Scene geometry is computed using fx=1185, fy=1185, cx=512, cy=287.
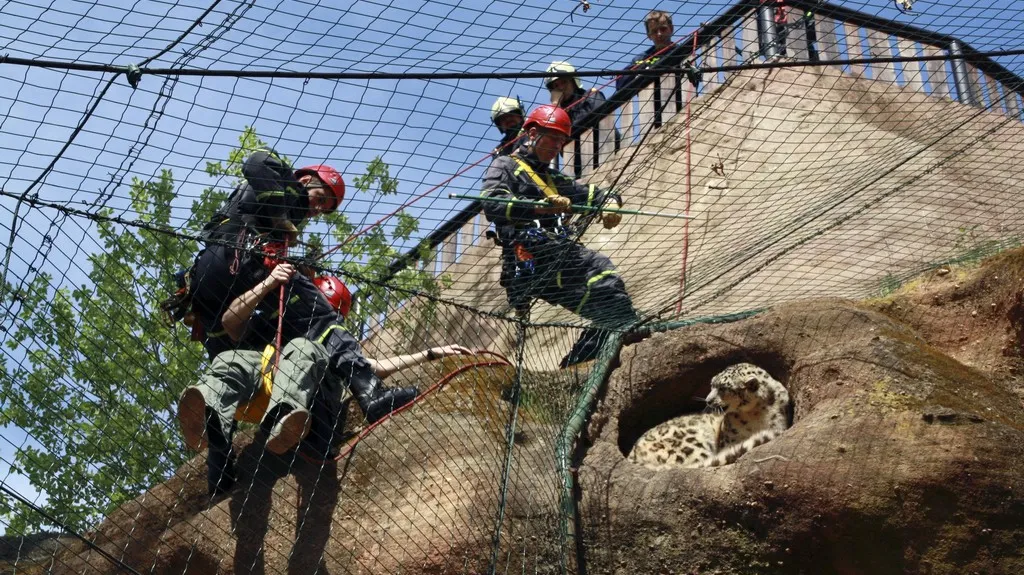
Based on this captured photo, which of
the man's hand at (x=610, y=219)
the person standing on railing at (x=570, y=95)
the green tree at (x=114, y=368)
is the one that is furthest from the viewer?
the person standing on railing at (x=570, y=95)

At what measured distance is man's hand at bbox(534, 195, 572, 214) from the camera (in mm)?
6270

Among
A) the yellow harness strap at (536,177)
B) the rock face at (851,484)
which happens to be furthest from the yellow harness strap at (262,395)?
the yellow harness strap at (536,177)

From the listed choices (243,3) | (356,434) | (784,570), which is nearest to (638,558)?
(784,570)

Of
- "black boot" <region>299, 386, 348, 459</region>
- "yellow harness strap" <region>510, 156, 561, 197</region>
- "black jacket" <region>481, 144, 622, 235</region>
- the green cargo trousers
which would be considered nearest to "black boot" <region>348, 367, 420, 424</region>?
"black boot" <region>299, 386, 348, 459</region>

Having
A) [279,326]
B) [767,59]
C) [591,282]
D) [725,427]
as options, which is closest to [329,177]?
[279,326]

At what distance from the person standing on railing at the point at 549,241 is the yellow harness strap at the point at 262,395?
142 centimetres

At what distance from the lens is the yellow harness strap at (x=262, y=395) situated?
5656 millimetres

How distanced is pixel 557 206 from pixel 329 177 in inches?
48.4

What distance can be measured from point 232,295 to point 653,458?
2.27 metres

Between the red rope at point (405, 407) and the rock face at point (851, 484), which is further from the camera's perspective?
the red rope at point (405, 407)

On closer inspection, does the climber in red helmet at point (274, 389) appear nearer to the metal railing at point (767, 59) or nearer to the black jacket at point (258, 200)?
the black jacket at point (258, 200)

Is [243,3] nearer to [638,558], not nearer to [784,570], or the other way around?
[638,558]

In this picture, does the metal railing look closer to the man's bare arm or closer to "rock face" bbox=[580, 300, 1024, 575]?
the man's bare arm

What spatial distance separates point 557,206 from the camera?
20.6ft
